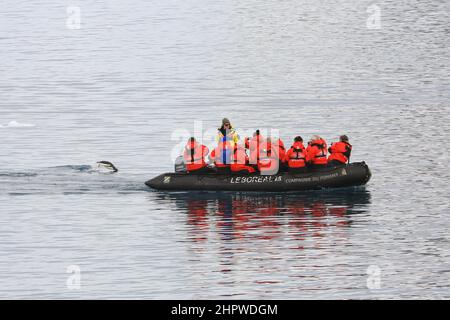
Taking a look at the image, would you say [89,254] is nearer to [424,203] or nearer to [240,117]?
[424,203]

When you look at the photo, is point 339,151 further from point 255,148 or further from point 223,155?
point 223,155

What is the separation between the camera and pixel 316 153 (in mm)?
49344

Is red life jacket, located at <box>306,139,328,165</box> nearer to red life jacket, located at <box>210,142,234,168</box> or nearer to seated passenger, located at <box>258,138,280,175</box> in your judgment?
seated passenger, located at <box>258,138,280,175</box>

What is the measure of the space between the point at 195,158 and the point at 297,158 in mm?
3983

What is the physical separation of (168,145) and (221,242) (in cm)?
2333

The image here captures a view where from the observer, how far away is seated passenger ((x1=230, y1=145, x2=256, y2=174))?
4934 cm

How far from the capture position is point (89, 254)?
1606 inches

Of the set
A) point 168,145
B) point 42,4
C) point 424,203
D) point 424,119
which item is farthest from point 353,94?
point 42,4

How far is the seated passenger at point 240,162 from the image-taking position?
49.3 meters

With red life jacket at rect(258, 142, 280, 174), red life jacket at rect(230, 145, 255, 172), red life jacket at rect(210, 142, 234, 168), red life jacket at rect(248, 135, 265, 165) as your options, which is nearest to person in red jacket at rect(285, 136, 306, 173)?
red life jacket at rect(258, 142, 280, 174)

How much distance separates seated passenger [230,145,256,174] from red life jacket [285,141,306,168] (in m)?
1.55

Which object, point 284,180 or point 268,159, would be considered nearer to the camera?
point 284,180

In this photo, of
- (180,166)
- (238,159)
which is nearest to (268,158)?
(238,159)

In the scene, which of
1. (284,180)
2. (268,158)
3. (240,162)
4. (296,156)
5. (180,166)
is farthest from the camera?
(180,166)
